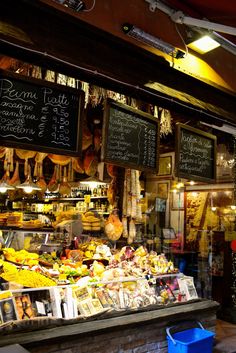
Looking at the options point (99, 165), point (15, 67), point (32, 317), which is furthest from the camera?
point (99, 165)

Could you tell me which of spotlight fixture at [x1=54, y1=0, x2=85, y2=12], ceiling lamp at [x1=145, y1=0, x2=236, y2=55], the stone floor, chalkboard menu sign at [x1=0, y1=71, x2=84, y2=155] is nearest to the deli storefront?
chalkboard menu sign at [x1=0, y1=71, x2=84, y2=155]

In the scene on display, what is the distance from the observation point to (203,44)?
15.0 ft

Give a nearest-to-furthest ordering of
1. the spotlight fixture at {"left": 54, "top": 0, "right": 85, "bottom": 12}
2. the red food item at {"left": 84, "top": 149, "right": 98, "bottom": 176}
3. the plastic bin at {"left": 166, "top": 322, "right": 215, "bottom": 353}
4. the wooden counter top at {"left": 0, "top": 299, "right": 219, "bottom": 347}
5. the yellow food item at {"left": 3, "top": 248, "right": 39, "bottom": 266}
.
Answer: the spotlight fixture at {"left": 54, "top": 0, "right": 85, "bottom": 12}
the wooden counter top at {"left": 0, "top": 299, "right": 219, "bottom": 347}
the plastic bin at {"left": 166, "top": 322, "right": 215, "bottom": 353}
the yellow food item at {"left": 3, "top": 248, "right": 39, "bottom": 266}
the red food item at {"left": 84, "top": 149, "right": 98, "bottom": 176}

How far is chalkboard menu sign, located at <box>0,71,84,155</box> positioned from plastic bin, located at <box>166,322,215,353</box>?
2.68 metres

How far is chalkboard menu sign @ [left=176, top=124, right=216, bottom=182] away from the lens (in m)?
4.54

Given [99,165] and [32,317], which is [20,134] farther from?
[99,165]

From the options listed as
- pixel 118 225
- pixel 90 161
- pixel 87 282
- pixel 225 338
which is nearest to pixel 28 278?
pixel 87 282

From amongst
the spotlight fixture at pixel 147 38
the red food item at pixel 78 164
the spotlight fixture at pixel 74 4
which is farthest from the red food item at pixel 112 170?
the spotlight fixture at pixel 74 4

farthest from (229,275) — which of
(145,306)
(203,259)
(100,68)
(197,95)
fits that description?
(100,68)

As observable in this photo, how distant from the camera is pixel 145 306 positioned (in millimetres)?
4719

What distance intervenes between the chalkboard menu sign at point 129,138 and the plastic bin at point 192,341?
7.05 feet

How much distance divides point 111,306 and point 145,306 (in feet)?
1.82

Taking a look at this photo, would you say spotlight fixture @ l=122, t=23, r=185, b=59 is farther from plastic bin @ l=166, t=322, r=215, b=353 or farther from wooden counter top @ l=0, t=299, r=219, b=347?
plastic bin @ l=166, t=322, r=215, b=353

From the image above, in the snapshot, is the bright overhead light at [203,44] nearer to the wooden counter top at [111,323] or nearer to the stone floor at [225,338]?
the wooden counter top at [111,323]
